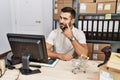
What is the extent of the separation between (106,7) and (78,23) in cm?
52

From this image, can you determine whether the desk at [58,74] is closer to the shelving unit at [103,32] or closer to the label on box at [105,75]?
the label on box at [105,75]

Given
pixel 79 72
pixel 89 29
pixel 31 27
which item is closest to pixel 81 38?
pixel 89 29

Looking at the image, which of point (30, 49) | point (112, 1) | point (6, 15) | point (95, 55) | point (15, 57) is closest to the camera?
point (30, 49)

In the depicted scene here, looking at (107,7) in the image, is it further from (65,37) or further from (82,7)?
(65,37)

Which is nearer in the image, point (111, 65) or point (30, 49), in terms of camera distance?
point (111, 65)

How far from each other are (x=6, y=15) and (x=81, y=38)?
104 inches

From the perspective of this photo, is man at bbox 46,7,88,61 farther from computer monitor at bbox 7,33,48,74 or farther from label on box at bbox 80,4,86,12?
computer monitor at bbox 7,33,48,74

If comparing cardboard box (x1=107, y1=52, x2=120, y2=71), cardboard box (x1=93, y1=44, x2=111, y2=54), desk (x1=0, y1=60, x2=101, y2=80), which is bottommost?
cardboard box (x1=93, y1=44, x2=111, y2=54)

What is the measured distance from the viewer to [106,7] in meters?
2.57

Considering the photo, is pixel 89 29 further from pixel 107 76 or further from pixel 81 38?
pixel 107 76

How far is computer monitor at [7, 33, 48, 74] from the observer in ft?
4.47

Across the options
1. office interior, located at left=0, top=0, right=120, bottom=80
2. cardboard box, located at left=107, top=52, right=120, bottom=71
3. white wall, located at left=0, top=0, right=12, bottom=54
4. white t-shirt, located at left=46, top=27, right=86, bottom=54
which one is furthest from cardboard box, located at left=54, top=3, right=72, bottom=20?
cardboard box, located at left=107, top=52, right=120, bottom=71

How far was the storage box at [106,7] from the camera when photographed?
2535mm

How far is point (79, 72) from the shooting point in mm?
1453
